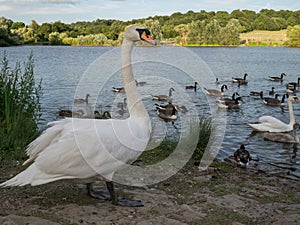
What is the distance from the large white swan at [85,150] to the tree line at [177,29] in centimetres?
4546

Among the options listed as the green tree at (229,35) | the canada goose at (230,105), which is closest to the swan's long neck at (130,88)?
the canada goose at (230,105)

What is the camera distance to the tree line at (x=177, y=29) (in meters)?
75.4

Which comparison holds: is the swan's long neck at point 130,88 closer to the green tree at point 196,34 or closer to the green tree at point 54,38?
the green tree at point 196,34

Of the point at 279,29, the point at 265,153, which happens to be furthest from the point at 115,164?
the point at 279,29

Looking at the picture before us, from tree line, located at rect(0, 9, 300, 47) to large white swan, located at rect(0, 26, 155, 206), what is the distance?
1790 inches

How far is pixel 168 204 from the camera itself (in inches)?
204

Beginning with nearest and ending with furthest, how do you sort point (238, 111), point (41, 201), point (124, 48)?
point (41, 201)
point (124, 48)
point (238, 111)

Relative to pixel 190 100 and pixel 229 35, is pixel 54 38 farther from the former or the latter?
pixel 190 100

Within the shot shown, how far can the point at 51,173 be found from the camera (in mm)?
4480

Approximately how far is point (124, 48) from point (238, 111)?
43.2 ft

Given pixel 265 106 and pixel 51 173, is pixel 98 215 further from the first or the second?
pixel 265 106

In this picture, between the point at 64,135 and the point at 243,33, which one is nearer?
the point at 64,135

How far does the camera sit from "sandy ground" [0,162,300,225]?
4.53m

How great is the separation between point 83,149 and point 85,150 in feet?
0.09
